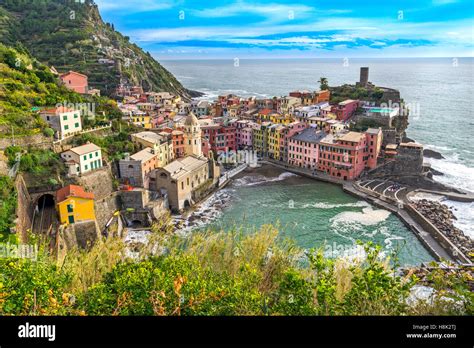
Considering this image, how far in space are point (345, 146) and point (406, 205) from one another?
8.02 metres

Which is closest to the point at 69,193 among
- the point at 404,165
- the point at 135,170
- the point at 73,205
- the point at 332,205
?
the point at 73,205

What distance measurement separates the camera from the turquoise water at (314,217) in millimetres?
21531

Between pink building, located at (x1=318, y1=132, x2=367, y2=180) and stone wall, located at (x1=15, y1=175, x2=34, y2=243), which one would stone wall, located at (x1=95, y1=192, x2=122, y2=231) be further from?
pink building, located at (x1=318, y1=132, x2=367, y2=180)

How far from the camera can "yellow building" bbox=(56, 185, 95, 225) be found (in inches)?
747

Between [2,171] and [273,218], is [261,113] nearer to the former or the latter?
[273,218]

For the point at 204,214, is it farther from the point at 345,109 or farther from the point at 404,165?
the point at 345,109

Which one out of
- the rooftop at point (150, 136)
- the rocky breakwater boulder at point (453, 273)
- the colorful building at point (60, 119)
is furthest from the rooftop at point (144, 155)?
the rocky breakwater boulder at point (453, 273)

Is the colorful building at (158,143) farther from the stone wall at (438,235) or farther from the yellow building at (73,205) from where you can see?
the stone wall at (438,235)

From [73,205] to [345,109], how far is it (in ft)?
113

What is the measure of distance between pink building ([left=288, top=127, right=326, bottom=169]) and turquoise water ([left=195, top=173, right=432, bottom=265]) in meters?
2.75

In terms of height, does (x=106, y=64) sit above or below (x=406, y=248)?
above

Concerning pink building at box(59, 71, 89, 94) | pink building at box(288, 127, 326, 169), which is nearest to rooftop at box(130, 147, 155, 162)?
pink building at box(288, 127, 326, 169)

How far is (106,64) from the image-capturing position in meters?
57.6
